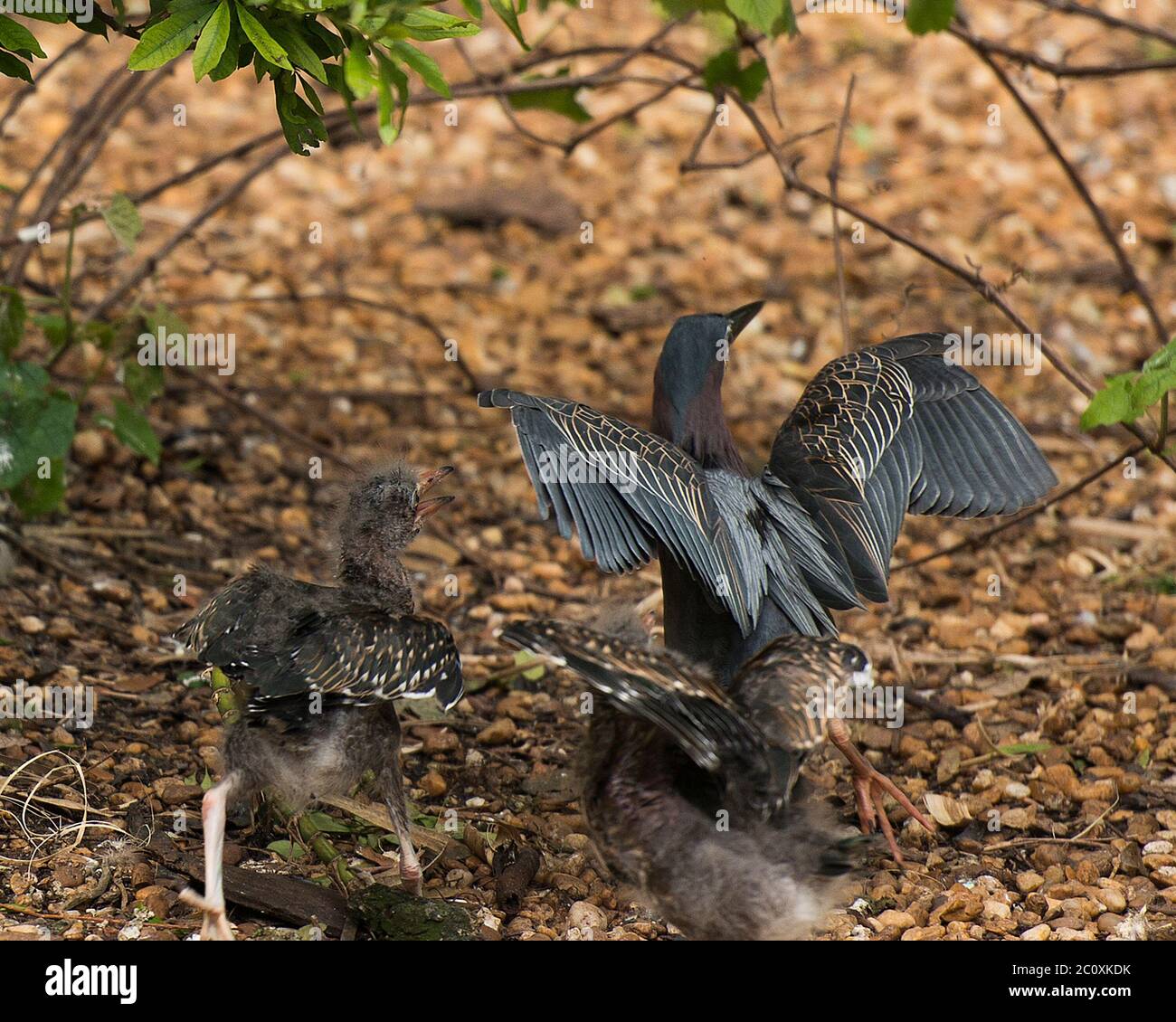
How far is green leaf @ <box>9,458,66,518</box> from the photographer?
5781 millimetres

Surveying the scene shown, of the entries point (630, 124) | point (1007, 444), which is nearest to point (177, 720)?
point (1007, 444)

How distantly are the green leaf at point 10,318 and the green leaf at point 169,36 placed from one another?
1858 mm

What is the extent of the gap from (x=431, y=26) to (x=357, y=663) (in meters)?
1.72

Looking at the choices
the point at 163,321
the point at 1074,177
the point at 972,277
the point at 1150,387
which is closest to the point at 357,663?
the point at 163,321

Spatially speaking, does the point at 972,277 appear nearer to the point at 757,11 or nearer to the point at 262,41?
the point at 757,11

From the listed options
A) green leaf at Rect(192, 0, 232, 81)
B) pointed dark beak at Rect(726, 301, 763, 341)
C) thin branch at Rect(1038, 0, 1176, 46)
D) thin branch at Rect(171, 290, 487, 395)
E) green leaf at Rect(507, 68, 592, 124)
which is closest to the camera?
green leaf at Rect(192, 0, 232, 81)

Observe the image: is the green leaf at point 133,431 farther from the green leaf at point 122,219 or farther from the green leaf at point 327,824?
the green leaf at point 327,824

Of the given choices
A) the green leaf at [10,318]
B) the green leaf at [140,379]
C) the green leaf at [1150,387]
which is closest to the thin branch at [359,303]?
the green leaf at [140,379]

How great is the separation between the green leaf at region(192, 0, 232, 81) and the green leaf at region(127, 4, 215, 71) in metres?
0.08

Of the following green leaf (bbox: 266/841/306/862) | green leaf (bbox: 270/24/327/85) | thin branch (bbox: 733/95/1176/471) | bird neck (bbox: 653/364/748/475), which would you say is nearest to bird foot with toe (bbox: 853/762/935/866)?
bird neck (bbox: 653/364/748/475)

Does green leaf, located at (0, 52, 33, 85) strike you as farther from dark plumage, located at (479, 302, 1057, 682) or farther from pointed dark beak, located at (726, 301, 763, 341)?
pointed dark beak, located at (726, 301, 763, 341)

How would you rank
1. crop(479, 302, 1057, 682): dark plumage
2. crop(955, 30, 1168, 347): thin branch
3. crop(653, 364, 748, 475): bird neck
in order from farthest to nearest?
crop(955, 30, 1168, 347): thin branch, crop(653, 364, 748, 475): bird neck, crop(479, 302, 1057, 682): dark plumage

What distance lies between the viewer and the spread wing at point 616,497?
175 inches

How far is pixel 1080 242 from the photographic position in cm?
959
